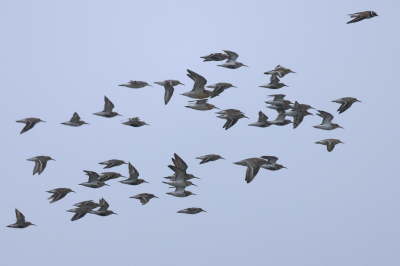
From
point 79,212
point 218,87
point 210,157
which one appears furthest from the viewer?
point 210,157

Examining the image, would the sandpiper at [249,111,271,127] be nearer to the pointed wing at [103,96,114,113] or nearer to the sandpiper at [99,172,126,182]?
the pointed wing at [103,96,114,113]

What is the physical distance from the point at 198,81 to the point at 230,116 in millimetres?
2596

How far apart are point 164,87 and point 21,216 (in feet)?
32.5

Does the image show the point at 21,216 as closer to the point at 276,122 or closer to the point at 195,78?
the point at 195,78

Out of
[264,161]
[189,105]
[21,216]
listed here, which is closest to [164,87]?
[189,105]

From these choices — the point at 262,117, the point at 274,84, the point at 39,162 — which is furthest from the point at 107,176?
the point at 274,84

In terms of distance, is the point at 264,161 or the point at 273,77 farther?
the point at 273,77

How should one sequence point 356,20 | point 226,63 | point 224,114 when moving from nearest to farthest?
point 356,20 → point 224,114 → point 226,63

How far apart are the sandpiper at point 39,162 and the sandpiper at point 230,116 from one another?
31.1ft

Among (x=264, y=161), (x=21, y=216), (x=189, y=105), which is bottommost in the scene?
(x=21, y=216)

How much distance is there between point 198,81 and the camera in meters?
34.4

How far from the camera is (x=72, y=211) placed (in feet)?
118

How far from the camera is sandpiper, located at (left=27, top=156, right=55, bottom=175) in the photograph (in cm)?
3625

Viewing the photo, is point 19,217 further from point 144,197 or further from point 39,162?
point 144,197
